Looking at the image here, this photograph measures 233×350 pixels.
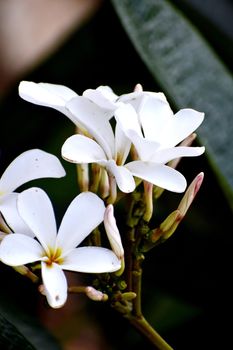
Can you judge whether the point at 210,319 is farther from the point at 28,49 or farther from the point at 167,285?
the point at 28,49

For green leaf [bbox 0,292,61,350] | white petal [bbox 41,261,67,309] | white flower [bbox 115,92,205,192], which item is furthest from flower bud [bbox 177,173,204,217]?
green leaf [bbox 0,292,61,350]

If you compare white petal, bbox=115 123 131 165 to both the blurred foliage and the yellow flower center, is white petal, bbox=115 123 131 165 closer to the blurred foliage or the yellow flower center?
the yellow flower center

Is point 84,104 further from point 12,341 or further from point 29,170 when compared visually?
point 12,341

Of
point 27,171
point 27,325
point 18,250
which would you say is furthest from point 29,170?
point 27,325

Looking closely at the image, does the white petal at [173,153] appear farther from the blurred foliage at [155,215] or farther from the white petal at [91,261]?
the blurred foliage at [155,215]

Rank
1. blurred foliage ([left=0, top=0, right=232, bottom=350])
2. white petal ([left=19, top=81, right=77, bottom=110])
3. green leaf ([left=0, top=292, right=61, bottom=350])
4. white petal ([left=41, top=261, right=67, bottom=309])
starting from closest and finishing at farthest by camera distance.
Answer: white petal ([left=41, top=261, right=67, bottom=309]) → white petal ([left=19, top=81, right=77, bottom=110]) → green leaf ([left=0, top=292, right=61, bottom=350]) → blurred foliage ([left=0, top=0, right=232, bottom=350])

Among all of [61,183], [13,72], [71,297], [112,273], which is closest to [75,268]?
[112,273]

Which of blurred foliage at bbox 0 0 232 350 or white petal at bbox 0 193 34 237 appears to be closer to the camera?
white petal at bbox 0 193 34 237
